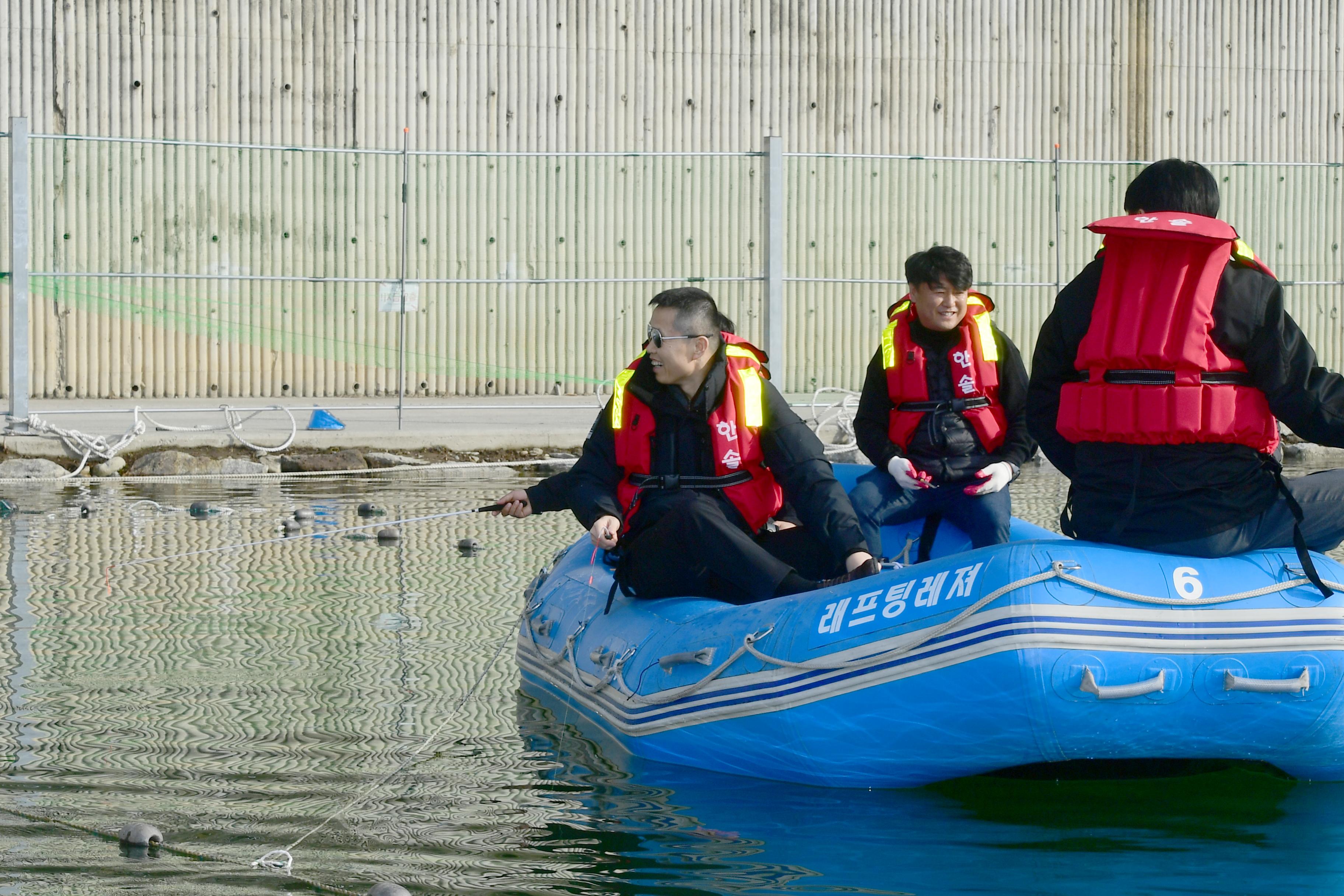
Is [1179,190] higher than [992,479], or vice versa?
[1179,190]

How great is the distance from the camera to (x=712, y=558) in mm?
4848

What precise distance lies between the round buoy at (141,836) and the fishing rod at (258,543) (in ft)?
10.4

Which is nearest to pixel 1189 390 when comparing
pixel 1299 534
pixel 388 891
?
pixel 1299 534

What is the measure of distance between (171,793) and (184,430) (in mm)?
7388

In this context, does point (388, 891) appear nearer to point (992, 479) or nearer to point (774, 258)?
point (992, 479)

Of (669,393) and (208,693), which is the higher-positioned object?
(669,393)

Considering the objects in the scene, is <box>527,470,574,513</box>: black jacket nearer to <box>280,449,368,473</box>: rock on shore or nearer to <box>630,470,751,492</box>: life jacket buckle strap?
<box>630,470,751,492</box>: life jacket buckle strap

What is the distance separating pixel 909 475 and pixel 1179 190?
1.70 metres

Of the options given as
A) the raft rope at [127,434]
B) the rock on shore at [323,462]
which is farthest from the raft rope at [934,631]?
the raft rope at [127,434]

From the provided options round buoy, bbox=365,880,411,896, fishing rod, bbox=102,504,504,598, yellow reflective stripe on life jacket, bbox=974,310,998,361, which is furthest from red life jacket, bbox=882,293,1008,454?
round buoy, bbox=365,880,411,896

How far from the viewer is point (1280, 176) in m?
13.3

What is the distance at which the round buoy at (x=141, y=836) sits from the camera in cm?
377

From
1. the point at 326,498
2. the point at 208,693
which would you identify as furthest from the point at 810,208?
the point at 208,693

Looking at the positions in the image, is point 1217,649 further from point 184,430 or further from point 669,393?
point 184,430
